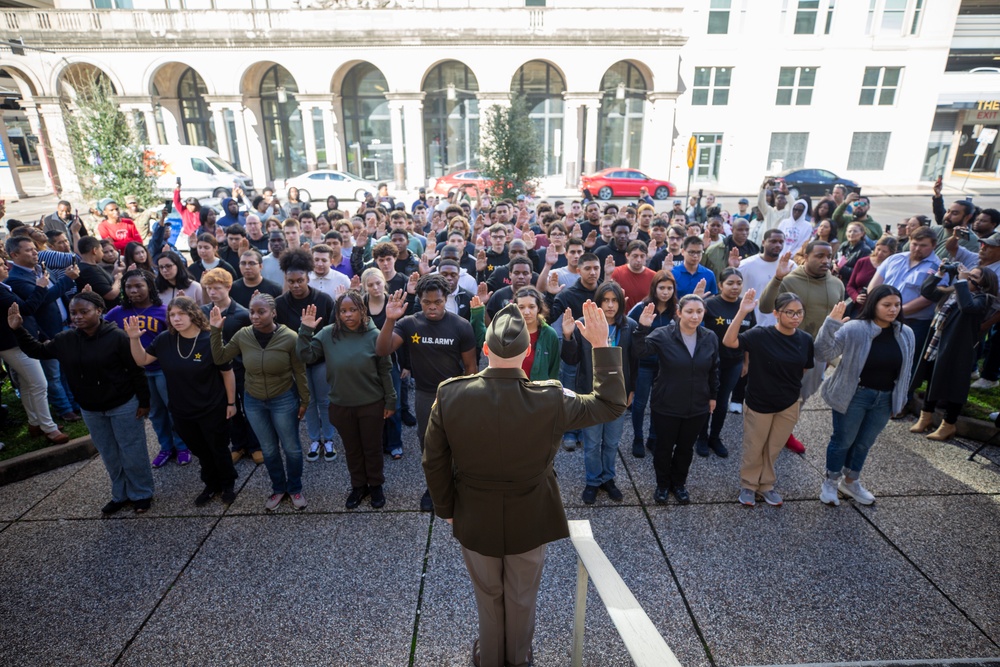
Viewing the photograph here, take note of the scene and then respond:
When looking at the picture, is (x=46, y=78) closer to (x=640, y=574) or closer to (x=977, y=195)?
(x=640, y=574)

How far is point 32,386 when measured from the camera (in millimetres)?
5805

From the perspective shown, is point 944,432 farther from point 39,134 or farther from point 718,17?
point 39,134

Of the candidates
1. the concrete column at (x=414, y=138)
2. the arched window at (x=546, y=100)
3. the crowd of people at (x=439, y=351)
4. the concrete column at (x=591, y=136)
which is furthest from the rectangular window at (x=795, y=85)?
the crowd of people at (x=439, y=351)

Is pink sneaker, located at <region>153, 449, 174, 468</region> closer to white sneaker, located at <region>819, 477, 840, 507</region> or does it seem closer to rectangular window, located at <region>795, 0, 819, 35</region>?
white sneaker, located at <region>819, 477, 840, 507</region>

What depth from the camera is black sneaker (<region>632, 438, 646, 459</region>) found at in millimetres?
5934

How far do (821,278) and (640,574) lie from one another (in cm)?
388

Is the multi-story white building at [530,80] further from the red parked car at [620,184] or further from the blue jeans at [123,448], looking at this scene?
the blue jeans at [123,448]

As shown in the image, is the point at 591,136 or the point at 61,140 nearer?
the point at 61,140

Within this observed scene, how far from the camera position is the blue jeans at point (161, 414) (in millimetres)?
5590

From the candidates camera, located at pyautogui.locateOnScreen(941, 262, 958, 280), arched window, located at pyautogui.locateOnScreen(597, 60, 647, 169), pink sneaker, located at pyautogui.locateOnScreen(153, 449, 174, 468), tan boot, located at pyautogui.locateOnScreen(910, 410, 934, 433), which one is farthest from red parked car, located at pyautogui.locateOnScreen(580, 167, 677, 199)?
pink sneaker, located at pyautogui.locateOnScreen(153, 449, 174, 468)

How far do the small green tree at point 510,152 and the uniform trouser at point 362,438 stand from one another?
1134 centimetres

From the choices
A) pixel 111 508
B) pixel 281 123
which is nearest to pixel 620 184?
pixel 281 123

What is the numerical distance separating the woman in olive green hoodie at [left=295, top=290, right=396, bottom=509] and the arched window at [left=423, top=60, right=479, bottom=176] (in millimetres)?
27058

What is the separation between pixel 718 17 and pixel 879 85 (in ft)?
31.7
